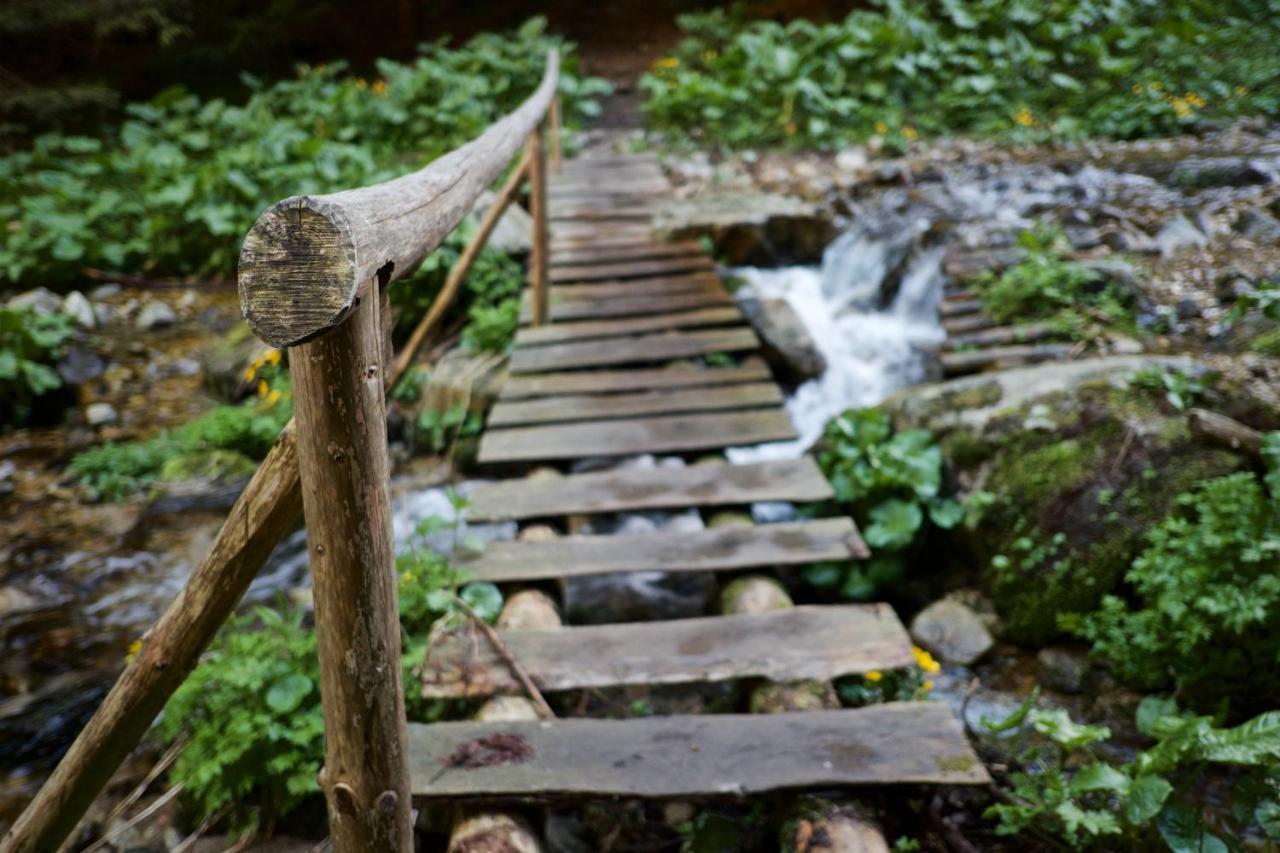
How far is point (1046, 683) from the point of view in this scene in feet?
9.73

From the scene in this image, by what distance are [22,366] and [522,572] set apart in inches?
180

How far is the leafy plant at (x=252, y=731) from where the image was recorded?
2205 millimetres

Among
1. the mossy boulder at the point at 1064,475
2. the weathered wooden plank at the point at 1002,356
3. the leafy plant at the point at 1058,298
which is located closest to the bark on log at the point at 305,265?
the mossy boulder at the point at 1064,475

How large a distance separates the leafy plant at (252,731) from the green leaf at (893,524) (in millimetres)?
2325

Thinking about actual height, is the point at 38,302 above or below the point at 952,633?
above

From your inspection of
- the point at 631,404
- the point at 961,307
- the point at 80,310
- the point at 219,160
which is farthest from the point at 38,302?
the point at 961,307

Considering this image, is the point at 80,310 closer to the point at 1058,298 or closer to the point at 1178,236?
the point at 1058,298

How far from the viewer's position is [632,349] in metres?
4.75

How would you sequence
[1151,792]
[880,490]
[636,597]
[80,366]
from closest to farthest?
[1151,792] → [636,597] → [880,490] → [80,366]

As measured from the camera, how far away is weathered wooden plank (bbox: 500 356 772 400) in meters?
4.38

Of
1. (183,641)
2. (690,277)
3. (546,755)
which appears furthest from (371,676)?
(690,277)

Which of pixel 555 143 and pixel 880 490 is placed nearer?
pixel 880 490

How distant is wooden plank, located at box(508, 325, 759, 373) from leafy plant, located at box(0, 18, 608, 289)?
292cm

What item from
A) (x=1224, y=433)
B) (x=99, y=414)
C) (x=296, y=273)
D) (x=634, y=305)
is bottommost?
(x=99, y=414)
